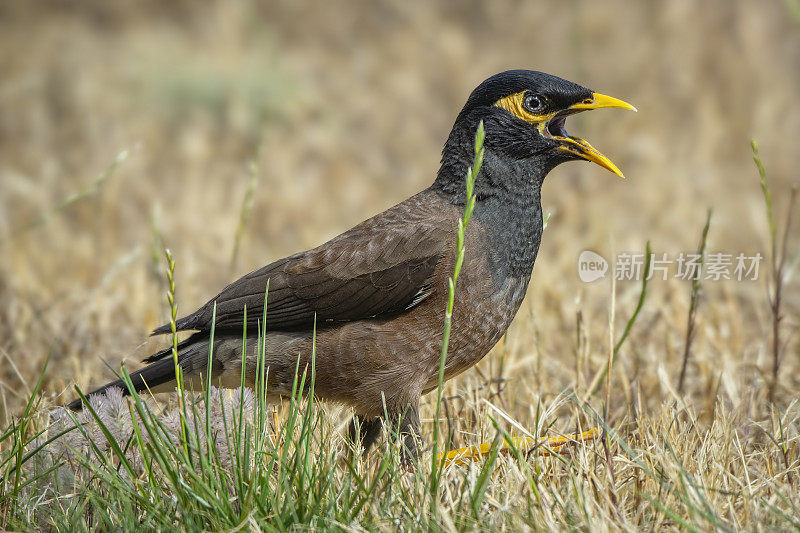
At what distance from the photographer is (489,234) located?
10.1 ft

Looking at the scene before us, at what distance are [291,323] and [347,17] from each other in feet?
26.6

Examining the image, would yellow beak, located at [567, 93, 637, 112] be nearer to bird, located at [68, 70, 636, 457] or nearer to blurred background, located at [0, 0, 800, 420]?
bird, located at [68, 70, 636, 457]

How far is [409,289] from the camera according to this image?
302cm

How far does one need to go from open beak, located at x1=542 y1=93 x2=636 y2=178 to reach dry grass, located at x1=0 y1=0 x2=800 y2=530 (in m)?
0.56

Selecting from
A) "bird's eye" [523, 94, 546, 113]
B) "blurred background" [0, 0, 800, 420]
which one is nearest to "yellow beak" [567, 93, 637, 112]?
"bird's eye" [523, 94, 546, 113]

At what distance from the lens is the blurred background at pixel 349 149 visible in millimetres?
4422

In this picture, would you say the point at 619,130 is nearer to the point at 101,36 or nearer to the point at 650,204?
the point at 650,204

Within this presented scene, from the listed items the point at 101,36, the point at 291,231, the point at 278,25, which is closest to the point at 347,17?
the point at 278,25

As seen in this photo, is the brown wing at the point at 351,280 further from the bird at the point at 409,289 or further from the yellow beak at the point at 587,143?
the yellow beak at the point at 587,143

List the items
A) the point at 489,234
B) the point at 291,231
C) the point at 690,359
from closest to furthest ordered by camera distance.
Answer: the point at 489,234 → the point at 690,359 → the point at 291,231

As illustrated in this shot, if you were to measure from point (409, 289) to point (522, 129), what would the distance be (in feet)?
2.44

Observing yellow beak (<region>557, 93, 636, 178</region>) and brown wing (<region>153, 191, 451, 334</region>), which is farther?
yellow beak (<region>557, 93, 636, 178</region>)

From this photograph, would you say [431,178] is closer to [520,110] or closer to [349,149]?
[349,149]

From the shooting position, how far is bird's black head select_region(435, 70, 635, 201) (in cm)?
321
